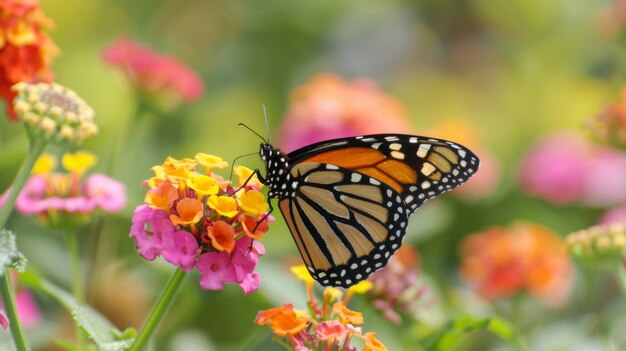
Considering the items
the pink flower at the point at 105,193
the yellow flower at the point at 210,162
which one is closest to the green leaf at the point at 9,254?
the yellow flower at the point at 210,162

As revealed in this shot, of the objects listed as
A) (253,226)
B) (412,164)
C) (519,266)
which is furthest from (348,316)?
(519,266)

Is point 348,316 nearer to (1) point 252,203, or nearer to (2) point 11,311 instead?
(1) point 252,203

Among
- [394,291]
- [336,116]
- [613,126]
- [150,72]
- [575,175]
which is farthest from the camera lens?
[575,175]

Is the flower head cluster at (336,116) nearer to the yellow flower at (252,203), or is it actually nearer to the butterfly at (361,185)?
the butterfly at (361,185)

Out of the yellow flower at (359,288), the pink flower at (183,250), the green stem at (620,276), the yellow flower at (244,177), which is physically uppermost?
the green stem at (620,276)

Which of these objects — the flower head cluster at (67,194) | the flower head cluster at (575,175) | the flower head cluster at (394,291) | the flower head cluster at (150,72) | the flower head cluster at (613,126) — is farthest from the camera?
the flower head cluster at (575,175)

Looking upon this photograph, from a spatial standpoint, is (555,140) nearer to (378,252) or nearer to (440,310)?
(440,310)
